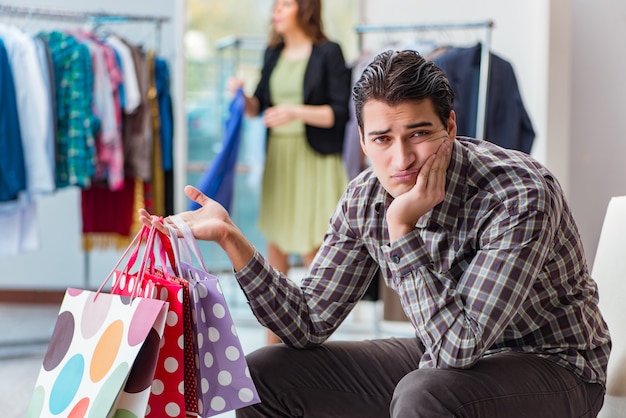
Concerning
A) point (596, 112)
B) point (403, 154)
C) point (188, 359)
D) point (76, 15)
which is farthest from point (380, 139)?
point (596, 112)

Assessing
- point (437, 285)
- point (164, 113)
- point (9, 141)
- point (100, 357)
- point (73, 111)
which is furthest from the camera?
point (164, 113)

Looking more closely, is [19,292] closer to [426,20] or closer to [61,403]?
[426,20]

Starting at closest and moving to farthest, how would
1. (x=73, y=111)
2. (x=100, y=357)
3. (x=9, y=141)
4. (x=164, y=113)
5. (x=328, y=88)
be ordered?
(x=100, y=357), (x=9, y=141), (x=328, y=88), (x=73, y=111), (x=164, y=113)

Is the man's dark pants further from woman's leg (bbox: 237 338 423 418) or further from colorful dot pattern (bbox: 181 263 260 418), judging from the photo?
colorful dot pattern (bbox: 181 263 260 418)

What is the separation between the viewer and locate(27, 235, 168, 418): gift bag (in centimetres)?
129

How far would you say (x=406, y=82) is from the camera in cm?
148

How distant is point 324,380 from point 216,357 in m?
0.29

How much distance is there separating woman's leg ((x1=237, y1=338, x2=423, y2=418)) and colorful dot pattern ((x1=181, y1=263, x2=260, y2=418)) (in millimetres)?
184

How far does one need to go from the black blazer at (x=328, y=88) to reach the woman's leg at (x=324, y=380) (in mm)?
1850

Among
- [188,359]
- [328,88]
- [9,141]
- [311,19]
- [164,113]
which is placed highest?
[311,19]

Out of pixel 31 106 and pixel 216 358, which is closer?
pixel 216 358

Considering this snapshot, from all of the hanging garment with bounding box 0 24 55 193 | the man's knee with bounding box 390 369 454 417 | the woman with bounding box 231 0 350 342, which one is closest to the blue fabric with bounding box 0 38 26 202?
the hanging garment with bounding box 0 24 55 193

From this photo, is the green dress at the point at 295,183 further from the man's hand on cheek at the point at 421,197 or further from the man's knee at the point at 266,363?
the man's hand on cheek at the point at 421,197

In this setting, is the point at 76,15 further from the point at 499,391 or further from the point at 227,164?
the point at 499,391
